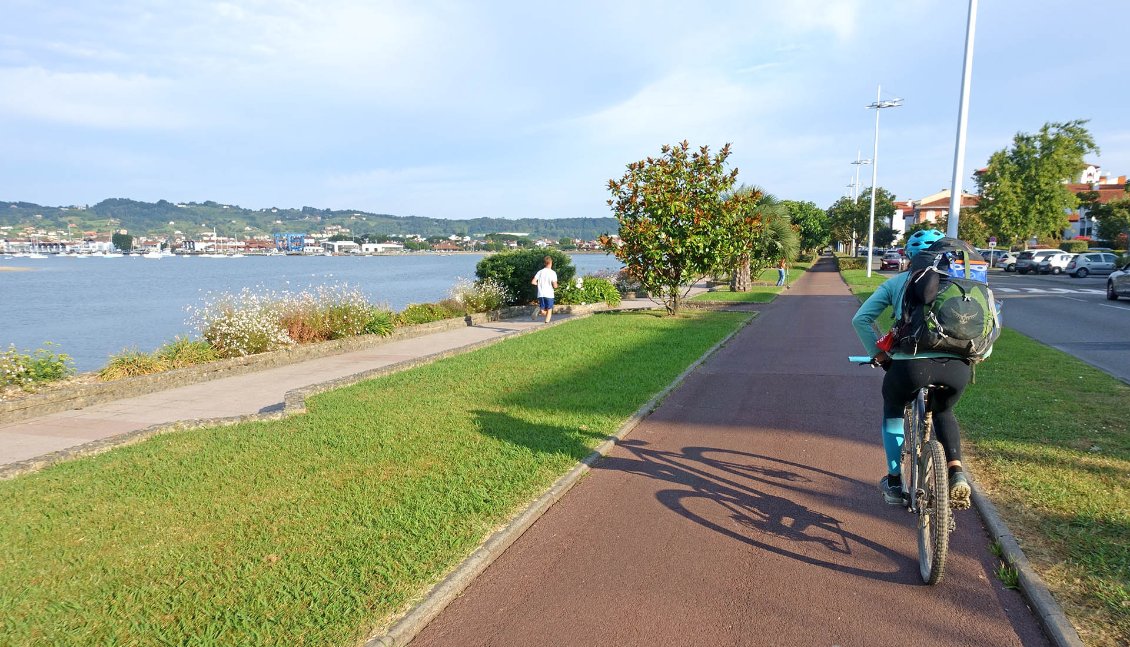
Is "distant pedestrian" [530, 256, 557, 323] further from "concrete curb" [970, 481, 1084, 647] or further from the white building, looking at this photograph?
the white building

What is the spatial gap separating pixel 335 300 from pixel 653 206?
7.91 meters

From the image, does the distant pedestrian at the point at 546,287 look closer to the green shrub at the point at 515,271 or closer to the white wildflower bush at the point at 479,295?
the white wildflower bush at the point at 479,295

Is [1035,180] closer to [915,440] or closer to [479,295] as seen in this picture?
[479,295]

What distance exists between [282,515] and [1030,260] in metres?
55.7

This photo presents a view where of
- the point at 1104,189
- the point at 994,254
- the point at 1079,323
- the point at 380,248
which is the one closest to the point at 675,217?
the point at 1079,323

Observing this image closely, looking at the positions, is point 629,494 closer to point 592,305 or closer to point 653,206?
point 653,206

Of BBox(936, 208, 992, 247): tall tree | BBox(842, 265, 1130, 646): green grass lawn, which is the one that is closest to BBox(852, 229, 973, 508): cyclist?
BBox(842, 265, 1130, 646): green grass lawn

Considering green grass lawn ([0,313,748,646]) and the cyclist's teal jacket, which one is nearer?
green grass lawn ([0,313,748,646])

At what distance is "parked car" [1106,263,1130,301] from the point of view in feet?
74.3

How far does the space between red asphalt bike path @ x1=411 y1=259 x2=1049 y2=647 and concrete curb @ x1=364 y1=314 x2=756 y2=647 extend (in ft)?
0.17

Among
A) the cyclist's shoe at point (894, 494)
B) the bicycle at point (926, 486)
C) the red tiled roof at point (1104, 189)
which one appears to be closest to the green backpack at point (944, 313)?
the bicycle at point (926, 486)

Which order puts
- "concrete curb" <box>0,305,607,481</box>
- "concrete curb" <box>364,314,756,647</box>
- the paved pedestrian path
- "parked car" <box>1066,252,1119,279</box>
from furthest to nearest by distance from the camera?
"parked car" <box>1066,252,1119,279</box>
the paved pedestrian path
"concrete curb" <box>0,305,607,481</box>
"concrete curb" <box>364,314,756,647</box>

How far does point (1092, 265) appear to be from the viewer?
42.2m

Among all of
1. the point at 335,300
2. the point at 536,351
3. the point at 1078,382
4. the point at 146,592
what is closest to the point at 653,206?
the point at 536,351
